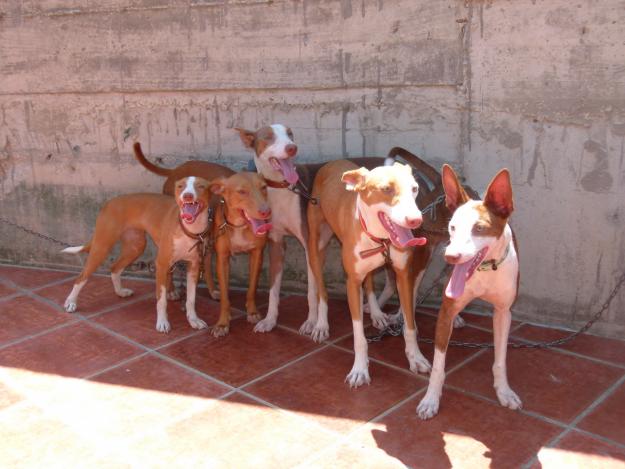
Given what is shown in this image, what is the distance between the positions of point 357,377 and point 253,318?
1.25 m

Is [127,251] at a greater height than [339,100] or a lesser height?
lesser

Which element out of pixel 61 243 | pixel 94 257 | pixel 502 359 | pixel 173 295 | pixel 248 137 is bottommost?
pixel 173 295

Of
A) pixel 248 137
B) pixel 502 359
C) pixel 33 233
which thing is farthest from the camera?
pixel 33 233

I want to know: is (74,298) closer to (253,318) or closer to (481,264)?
(253,318)

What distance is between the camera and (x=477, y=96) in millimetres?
4383

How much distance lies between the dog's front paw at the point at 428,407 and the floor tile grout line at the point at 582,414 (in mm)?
556

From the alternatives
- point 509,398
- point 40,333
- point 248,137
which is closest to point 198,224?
point 248,137

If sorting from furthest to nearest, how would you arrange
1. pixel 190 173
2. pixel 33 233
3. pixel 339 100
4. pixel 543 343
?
pixel 33 233
pixel 190 173
pixel 339 100
pixel 543 343

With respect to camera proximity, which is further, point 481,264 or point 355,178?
point 355,178

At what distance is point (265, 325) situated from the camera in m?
4.64

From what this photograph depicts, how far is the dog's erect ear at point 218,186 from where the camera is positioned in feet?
14.2

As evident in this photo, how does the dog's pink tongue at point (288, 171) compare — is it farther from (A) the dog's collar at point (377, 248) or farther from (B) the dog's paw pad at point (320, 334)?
A: (B) the dog's paw pad at point (320, 334)

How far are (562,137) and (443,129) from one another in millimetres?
803

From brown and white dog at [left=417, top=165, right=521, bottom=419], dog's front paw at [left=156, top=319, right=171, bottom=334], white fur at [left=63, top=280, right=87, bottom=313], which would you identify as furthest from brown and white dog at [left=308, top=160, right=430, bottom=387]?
white fur at [left=63, top=280, right=87, bottom=313]
